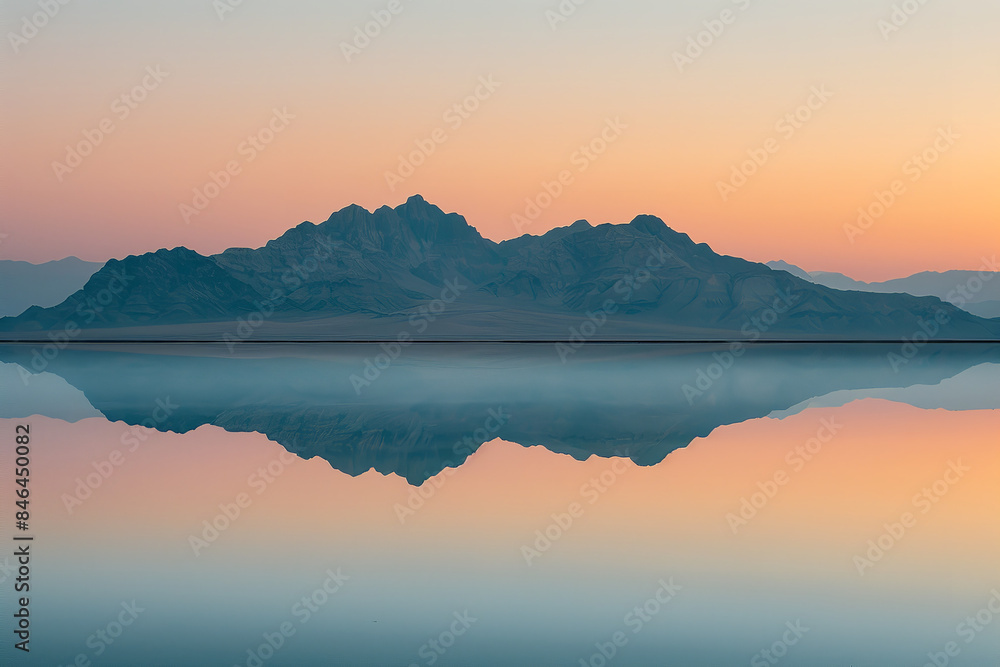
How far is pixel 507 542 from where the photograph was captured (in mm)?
10539

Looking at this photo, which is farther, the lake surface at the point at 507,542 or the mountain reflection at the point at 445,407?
the mountain reflection at the point at 445,407

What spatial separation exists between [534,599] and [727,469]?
787 centimetres

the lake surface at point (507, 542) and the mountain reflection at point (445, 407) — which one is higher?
the mountain reflection at point (445, 407)

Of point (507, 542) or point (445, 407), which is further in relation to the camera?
point (445, 407)

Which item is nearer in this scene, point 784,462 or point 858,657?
point 858,657

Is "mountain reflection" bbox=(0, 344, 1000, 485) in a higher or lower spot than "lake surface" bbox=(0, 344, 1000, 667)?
higher

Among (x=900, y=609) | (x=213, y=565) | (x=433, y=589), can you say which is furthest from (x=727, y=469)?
(x=213, y=565)

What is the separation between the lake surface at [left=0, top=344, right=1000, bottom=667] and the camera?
24.6 ft

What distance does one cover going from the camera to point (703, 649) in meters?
7.34

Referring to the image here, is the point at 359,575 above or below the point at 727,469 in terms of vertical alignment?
below

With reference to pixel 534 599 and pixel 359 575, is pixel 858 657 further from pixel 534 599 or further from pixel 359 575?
pixel 359 575

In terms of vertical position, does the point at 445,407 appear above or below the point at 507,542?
above

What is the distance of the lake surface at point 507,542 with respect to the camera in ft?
24.6

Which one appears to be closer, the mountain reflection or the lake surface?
the lake surface
